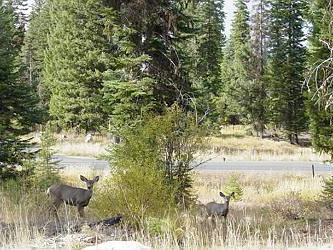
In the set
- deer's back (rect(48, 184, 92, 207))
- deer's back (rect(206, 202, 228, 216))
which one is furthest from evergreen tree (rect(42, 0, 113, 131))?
deer's back (rect(48, 184, 92, 207))

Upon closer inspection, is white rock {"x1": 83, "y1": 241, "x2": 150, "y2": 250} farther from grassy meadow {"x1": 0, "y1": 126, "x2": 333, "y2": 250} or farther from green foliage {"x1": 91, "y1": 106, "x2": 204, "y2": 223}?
green foliage {"x1": 91, "y1": 106, "x2": 204, "y2": 223}

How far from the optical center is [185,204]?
10.8 meters

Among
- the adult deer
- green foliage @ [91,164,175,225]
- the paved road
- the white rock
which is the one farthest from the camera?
the paved road

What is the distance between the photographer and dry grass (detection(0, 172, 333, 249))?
23.7ft

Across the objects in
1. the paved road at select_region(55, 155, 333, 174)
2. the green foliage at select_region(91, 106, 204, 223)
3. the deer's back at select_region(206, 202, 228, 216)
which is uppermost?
the green foliage at select_region(91, 106, 204, 223)

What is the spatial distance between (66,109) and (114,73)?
22.8m

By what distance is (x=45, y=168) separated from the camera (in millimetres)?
13297

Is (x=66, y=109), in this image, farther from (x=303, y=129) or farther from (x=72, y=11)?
(x=303, y=129)

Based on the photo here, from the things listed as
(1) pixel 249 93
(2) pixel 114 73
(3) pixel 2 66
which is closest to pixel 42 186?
(3) pixel 2 66

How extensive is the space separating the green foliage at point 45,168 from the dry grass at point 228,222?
2.55 feet

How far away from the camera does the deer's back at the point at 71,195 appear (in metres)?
9.77

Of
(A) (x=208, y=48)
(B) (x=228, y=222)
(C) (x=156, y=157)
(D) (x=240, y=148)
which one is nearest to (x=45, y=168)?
(C) (x=156, y=157)

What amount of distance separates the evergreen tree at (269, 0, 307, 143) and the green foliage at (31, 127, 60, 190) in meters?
29.3

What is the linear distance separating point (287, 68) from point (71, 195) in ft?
107
